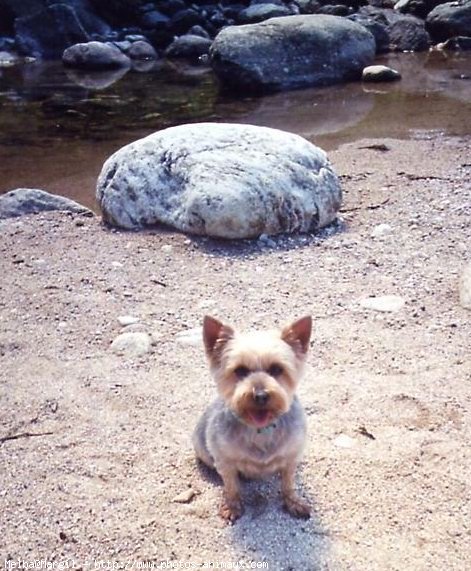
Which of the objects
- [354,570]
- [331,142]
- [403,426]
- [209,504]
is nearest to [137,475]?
[209,504]

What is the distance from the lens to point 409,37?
21219mm

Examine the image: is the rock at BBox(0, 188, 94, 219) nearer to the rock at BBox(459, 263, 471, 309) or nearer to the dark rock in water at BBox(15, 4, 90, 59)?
the rock at BBox(459, 263, 471, 309)

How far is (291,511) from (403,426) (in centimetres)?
95

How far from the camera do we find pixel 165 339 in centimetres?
509

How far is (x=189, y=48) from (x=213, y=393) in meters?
18.9

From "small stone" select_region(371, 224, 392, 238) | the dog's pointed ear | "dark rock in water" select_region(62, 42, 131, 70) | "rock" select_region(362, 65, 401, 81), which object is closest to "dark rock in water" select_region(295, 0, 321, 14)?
"dark rock in water" select_region(62, 42, 131, 70)

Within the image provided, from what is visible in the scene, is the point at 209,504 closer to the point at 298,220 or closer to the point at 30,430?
the point at 30,430

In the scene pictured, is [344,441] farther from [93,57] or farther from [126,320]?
[93,57]

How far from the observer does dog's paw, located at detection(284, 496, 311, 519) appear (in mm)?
3391

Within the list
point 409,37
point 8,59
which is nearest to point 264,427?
point 409,37

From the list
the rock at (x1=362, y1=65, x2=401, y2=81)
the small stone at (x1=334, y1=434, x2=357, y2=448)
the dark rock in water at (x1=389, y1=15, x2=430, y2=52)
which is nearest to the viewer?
the small stone at (x1=334, y1=434, x2=357, y2=448)

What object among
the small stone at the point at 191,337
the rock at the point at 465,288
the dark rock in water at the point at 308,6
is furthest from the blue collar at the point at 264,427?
the dark rock in water at the point at 308,6

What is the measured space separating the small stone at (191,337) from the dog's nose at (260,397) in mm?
1941

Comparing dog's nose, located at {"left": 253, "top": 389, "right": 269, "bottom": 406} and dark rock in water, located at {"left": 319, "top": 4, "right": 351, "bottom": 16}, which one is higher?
dog's nose, located at {"left": 253, "top": 389, "right": 269, "bottom": 406}
